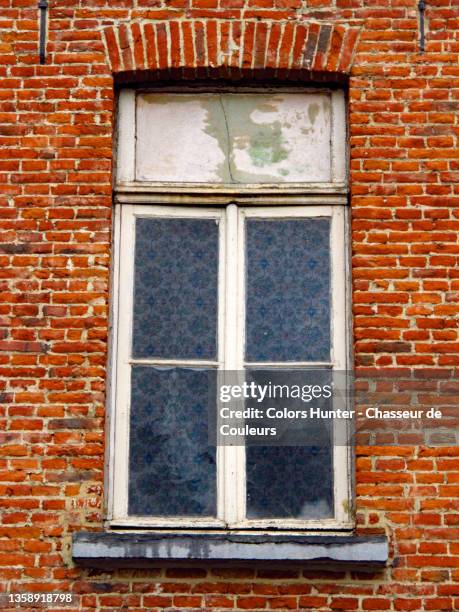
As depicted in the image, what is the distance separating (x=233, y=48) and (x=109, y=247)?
1.42 metres

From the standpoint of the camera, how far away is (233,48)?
21.4 ft

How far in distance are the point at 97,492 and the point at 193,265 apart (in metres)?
1.46

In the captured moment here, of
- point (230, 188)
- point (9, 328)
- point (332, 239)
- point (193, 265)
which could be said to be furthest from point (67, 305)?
point (332, 239)

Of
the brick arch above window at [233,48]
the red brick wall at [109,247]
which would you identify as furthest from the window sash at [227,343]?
the brick arch above window at [233,48]

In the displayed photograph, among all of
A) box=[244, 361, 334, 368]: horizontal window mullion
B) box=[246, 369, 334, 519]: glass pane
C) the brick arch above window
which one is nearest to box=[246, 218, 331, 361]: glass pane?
box=[244, 361, 334, 368]: horizontal window mullion

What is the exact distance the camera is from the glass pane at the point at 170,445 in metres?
6.13

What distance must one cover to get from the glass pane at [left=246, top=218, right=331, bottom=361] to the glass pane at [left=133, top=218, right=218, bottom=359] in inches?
9.2

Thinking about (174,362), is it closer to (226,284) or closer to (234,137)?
(226,284)

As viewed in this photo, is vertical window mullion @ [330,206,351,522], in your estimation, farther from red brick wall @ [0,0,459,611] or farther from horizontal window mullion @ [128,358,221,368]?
horizontal window mullion @ [128,358,221,368]

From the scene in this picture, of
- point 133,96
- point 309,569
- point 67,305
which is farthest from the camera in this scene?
point 133,96

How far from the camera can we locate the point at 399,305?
6164 millimetres

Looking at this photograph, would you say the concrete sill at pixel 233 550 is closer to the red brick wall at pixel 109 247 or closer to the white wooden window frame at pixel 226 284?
the red brick wall at pixel 109 247

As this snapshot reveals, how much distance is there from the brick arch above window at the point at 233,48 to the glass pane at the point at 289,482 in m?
2.27

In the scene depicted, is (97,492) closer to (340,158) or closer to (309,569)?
(309,569)
